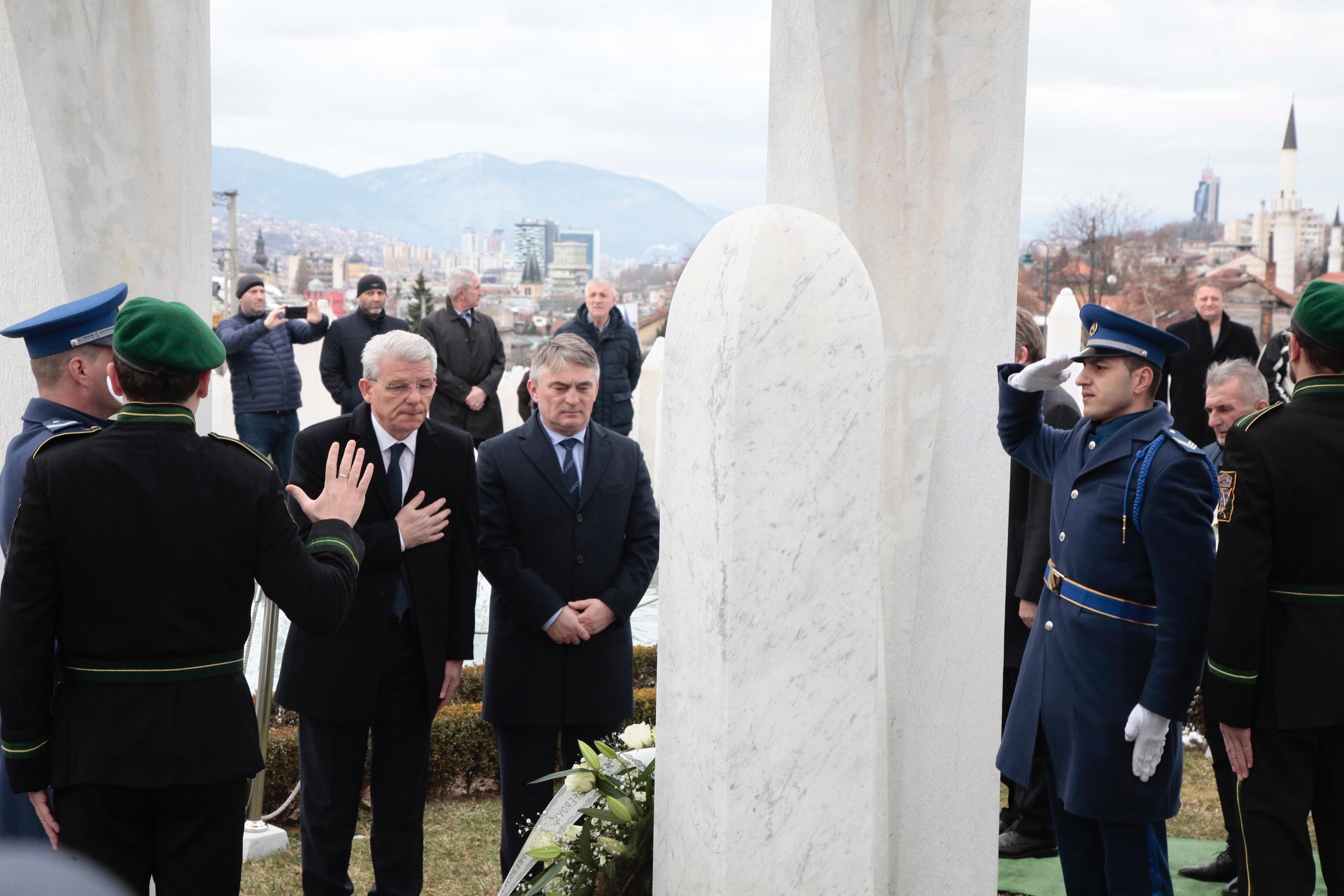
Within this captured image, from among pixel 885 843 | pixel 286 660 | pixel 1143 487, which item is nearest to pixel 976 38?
pixel 1143 487

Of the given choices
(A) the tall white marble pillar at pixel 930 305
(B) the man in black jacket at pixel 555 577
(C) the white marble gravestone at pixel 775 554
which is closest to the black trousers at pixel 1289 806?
(A) the tall white marble pillar at pixel 930 305

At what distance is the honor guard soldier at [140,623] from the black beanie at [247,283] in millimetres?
6169

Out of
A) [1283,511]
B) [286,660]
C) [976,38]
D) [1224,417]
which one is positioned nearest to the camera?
[1283,511]

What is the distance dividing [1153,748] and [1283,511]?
2.34 feet

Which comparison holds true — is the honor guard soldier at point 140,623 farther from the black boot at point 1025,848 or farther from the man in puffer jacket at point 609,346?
the man in puffer jacket at point 609,346

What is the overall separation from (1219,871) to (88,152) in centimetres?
471

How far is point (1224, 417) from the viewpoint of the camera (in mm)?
4562

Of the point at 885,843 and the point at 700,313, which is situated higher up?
the point at 700,313

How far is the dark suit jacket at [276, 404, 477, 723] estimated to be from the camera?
12.5ft

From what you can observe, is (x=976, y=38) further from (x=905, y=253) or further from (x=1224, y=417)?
(x=1224, y=417)

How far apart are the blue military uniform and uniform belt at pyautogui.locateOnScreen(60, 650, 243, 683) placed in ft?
1.45

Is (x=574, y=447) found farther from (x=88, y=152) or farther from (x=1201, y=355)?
(x=1201, y=355)

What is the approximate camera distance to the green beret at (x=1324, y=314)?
318cm

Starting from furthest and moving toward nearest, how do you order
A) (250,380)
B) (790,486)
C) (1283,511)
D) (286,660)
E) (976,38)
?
1. (250,380)
2. (286,660)
3. (976,38)
4. (1283,511)
5. (790,486)
